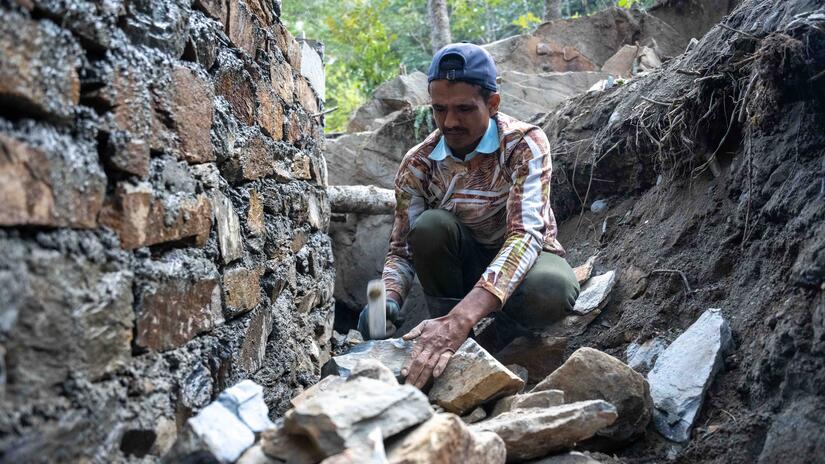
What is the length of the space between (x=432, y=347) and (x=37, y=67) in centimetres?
151

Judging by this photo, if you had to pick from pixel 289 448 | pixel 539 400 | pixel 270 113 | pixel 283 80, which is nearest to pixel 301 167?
pixel 283 80

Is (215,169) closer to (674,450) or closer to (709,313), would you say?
(674,450)

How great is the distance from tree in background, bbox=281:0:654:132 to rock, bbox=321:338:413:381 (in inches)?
275

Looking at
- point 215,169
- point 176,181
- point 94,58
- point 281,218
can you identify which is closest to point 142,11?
point 94,58

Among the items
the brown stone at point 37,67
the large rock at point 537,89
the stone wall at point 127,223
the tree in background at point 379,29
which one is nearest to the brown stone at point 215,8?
the stone wall at point 127,223

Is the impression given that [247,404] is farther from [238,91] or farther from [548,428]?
[238,91]

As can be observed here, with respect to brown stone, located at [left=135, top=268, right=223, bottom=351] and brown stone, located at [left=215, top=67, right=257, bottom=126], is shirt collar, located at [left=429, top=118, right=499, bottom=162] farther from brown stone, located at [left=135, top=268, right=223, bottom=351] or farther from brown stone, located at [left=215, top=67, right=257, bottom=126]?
brown stone, located at [left=135, top=268, right=223, bottom=351]

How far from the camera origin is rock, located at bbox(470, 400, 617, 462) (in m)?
1.75

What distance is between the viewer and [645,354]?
2.70 metres

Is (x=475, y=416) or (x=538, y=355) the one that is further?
(x=538, y=355)

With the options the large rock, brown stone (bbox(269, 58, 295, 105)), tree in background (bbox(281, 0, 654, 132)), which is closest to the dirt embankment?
brown stone (bbox(269, 58, 295, 105))

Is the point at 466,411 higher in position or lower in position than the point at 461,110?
lower

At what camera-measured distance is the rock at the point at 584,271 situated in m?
3.54

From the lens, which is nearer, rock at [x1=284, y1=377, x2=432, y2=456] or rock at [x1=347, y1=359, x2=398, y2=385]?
rock at [x1=284, y1=377, x2=432, y2=456]
